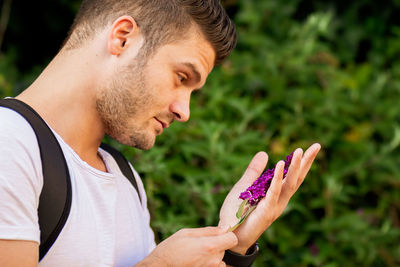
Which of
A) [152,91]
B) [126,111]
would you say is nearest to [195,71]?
[152,91]

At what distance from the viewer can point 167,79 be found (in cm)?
172

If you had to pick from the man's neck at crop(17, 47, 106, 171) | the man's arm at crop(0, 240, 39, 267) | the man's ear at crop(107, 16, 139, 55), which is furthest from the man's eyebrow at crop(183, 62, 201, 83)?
the man's arm at crop(0, 240, 39, 267)

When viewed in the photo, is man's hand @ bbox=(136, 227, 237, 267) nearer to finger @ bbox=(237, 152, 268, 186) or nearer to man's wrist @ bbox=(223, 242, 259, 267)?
man's wrist @ bbox=(223, 242, 259, 267)

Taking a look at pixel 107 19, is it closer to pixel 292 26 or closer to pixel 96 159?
pixel 96 159

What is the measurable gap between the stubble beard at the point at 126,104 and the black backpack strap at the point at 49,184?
0.92 ft

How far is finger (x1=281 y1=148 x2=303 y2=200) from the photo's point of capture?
1672 mm

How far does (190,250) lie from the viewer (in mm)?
1529

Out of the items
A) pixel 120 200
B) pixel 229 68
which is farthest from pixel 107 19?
pixel 229 68

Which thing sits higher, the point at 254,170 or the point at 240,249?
the point at 254,170

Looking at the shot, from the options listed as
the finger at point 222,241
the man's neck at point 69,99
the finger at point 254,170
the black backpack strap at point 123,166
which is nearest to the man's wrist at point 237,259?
the finger at point 222,241

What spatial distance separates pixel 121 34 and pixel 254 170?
0.74 metres

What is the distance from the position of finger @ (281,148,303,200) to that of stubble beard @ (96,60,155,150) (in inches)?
19.8

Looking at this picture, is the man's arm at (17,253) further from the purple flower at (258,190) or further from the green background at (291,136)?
the green background at (291,136)

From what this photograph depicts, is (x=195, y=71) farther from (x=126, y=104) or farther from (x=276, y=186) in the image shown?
(x=276, y=186)
